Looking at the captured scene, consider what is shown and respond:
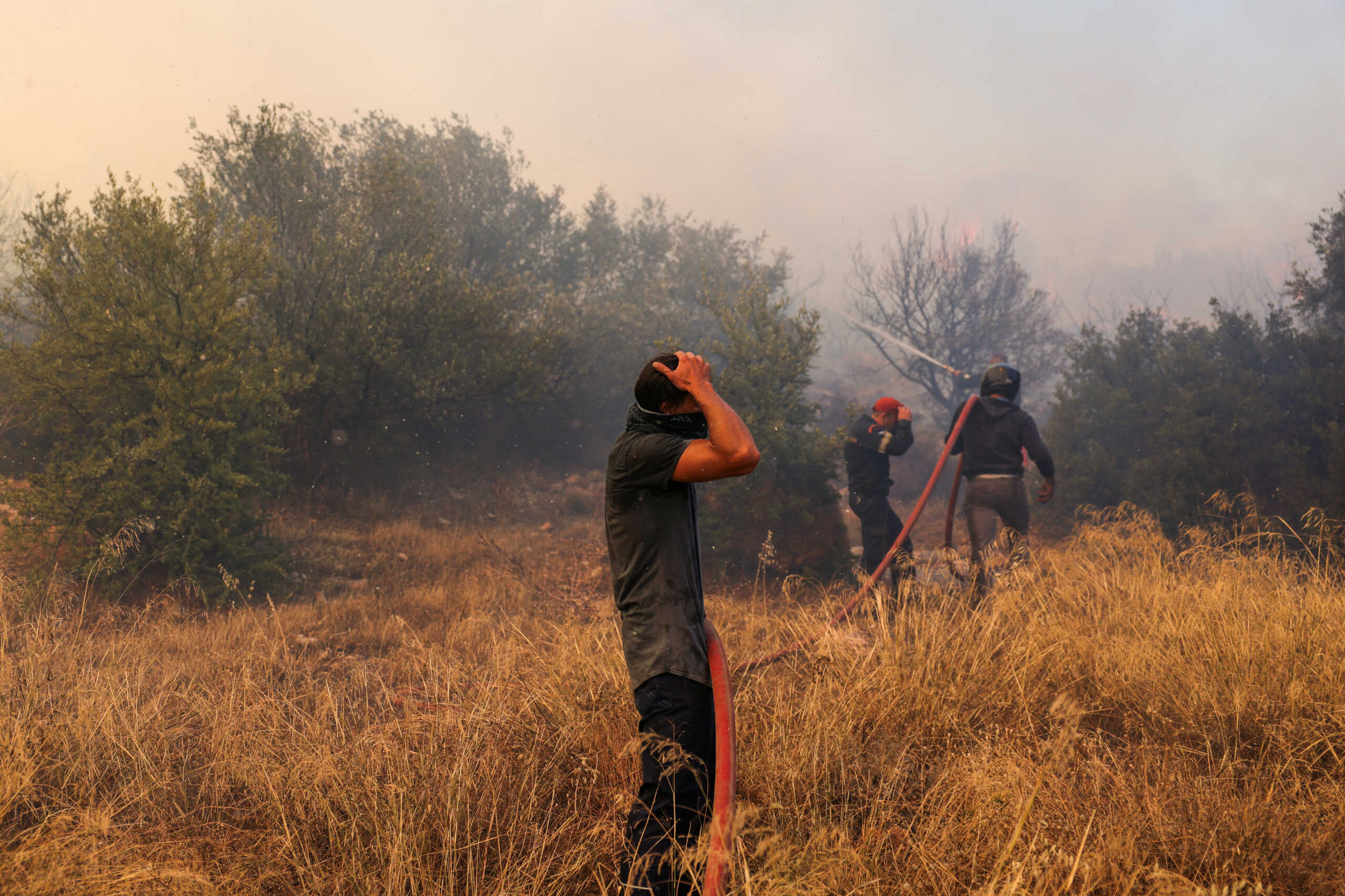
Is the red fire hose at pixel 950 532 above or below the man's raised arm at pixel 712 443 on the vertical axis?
below

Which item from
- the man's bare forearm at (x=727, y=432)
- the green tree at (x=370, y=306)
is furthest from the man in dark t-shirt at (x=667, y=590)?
the green tree at (x=370, y=306)

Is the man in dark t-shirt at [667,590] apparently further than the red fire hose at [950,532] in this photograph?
No

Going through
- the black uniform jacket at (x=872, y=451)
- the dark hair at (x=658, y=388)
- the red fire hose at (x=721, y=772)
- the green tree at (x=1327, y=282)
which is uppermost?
the green tree at (x=1327, y=282)

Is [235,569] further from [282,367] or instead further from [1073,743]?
[1073,743]

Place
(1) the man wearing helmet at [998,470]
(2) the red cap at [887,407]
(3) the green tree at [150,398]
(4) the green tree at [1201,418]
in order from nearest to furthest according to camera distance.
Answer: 1. (1) the man wearing helmet at [998,470]
2. (3) the green tree at [150,398]
3. (2) the red cap at [887,407]
4. (4) the green tree at [1201,418]

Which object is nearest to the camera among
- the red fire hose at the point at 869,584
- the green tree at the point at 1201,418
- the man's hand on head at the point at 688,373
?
the man's hand on head at the point at 688,373

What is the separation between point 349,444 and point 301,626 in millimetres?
7023

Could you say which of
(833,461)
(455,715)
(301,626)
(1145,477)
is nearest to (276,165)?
(301,626)

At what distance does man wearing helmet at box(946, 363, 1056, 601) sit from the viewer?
583 cm

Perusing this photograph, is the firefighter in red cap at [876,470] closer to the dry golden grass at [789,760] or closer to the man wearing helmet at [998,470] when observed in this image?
the man wearing helmet at [998,470]

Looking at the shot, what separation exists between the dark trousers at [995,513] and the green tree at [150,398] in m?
7.23

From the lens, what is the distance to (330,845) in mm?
2336

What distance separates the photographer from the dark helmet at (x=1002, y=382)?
6.19m

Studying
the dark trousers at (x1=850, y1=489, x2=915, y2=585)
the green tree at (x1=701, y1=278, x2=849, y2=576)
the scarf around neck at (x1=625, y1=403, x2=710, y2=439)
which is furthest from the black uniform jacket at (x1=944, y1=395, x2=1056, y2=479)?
the scarf around neck at (x1=625, y1=403, x2=710, y2=439)
